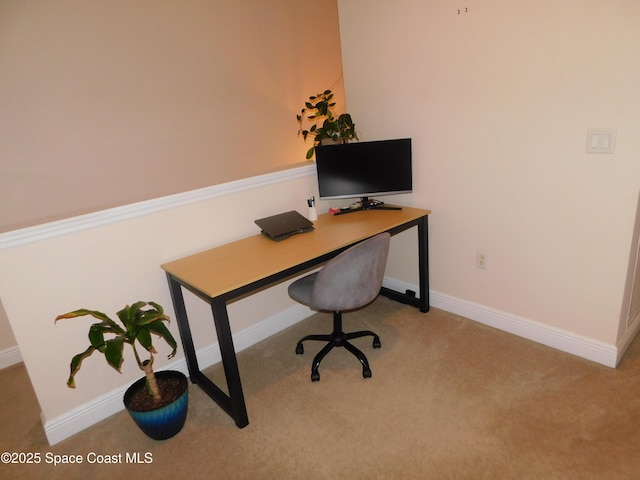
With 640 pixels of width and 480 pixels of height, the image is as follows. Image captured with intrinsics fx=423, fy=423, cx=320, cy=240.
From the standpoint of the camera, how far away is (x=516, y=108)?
227 centimetres

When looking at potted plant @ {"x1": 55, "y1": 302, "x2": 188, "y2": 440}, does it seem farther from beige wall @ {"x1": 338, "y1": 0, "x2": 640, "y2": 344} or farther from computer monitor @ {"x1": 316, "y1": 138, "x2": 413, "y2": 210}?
beige wall @ {"x1": 338, "y1": 0, "x2": 640, "y2": 344}

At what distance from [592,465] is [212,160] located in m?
3.32

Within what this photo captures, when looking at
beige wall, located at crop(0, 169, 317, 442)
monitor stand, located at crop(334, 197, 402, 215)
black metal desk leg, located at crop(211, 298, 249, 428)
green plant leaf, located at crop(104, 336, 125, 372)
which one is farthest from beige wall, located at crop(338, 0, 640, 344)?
green plant leaf, located at crop(104, 336, 125, 372)

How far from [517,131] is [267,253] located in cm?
151

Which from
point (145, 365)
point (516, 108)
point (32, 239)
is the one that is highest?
point (516, 108)

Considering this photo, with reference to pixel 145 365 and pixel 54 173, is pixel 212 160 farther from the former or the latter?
pixel 145 365

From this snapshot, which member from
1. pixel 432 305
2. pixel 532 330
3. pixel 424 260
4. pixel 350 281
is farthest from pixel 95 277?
pixel 532 330

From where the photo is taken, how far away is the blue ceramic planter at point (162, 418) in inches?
77.7

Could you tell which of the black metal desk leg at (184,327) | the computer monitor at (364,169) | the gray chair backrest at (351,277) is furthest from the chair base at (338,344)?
the computer monitor at (364,169)

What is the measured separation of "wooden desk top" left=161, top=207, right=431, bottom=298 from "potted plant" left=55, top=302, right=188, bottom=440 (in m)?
0.26

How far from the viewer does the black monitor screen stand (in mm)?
2789

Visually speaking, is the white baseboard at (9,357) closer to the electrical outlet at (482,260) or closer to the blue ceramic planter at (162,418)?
the blue ceramic planter at (162,418)

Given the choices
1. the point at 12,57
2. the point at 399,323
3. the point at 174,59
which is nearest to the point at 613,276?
the point at 399,323

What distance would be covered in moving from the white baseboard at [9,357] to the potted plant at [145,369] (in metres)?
1.31
